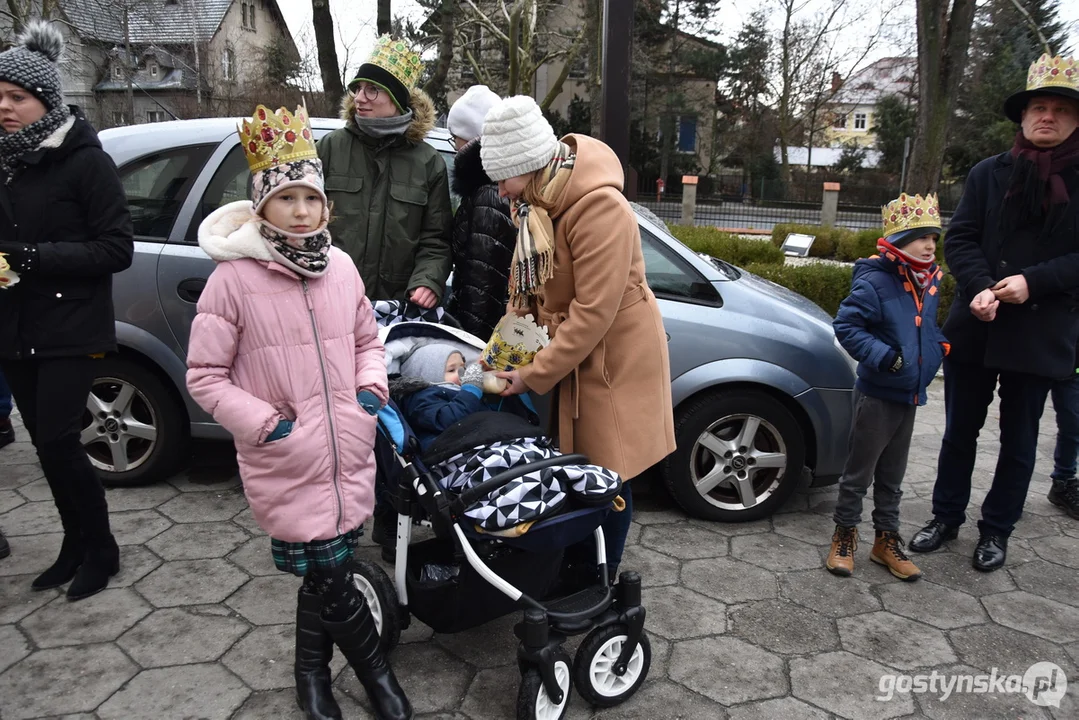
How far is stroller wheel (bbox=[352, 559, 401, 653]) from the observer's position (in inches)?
108

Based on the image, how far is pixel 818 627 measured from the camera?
320 cm

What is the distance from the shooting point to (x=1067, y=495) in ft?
14.5

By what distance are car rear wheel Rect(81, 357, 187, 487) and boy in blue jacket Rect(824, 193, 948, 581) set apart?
3356 mm

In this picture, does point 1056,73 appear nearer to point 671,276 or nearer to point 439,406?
point 671,276

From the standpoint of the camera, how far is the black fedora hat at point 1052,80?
313cm

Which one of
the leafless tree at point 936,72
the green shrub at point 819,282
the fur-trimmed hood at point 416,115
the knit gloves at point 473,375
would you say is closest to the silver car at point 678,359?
the fur-trimmed hood at point 416,115

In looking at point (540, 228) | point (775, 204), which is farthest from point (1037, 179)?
point (775, 204)

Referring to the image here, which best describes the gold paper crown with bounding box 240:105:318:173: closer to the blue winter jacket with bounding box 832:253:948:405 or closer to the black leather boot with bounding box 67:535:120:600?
the black leather boot with bounding box 67:535:120:600

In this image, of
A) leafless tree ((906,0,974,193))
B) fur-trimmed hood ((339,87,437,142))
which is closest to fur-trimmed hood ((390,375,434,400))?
fur-trimmed hood ((339,87,437,142))

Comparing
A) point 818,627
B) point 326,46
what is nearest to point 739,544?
point 818,627

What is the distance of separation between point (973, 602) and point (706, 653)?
1.30 metres

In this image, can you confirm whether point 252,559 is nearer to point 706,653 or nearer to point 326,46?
point 706,653

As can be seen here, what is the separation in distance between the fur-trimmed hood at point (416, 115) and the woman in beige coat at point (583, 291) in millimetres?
1023

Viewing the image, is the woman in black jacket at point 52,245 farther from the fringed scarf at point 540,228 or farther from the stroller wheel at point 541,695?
the stroller wheel at point 541,695
